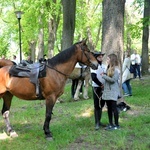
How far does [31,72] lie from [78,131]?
6.12 feet

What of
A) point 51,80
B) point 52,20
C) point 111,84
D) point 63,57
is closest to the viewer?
point 51,80

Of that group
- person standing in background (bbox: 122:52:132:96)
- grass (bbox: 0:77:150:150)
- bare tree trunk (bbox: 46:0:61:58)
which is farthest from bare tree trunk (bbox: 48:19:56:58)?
grass (bbox: 0:77:150:150)

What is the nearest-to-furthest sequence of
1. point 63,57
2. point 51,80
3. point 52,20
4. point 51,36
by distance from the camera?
point 51,80 < point 63,57 < point 51,36 < point 52,20

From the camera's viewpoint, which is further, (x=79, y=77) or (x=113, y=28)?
(x=79, y=77)

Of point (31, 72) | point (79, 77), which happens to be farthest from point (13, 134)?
point (79, 77)

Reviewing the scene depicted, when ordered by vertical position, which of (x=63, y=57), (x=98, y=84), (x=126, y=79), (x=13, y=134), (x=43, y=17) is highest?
(x=43, y=17)

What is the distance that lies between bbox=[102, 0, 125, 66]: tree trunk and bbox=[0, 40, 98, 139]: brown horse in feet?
7.61

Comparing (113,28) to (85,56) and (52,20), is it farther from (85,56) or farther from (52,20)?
(52,20)

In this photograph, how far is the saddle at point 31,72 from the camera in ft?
22.3

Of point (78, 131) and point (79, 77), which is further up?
point (79, 77)

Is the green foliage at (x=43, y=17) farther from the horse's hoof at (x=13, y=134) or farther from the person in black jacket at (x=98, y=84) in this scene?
the horse's hoof at (x=13, y=134)

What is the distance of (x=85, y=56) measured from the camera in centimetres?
714

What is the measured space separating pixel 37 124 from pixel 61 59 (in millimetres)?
2316

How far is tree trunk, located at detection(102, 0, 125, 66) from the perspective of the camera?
9328 millimetres
